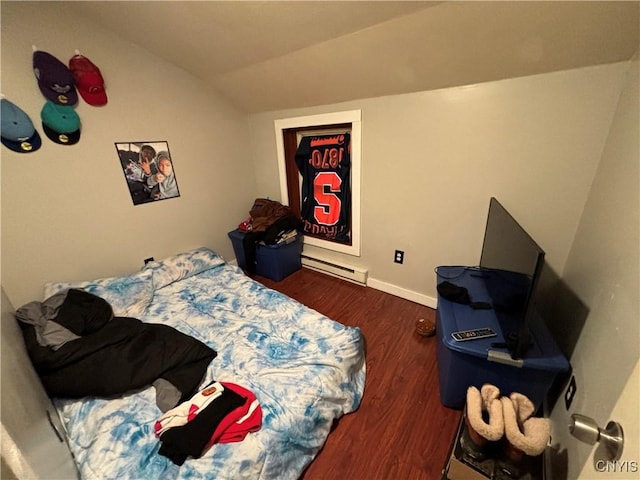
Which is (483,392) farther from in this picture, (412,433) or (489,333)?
(412,433)

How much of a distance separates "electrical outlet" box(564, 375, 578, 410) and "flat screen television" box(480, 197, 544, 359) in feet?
0.62

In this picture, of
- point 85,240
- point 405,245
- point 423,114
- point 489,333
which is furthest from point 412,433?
point 85,240

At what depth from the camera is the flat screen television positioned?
2.98ft

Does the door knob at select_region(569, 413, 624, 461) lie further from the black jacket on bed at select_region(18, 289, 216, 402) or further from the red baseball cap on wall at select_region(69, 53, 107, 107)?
the red baseball cap on wall at select_region(69, 53, 107, 107)

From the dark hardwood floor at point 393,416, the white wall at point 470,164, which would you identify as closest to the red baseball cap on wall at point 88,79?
the white wall at point 470,164

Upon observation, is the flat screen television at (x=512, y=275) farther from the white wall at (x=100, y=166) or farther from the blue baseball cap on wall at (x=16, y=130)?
the blue baseball cap on wall at (x=16, y=130)

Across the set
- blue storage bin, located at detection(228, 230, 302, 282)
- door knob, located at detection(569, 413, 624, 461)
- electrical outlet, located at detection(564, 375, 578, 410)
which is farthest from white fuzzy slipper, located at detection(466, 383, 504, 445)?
blue storage bin, located at detection(228, 230, 302, 282)

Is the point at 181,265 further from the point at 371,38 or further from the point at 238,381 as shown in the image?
the point at 371,38

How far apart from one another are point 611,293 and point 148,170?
2869 mm

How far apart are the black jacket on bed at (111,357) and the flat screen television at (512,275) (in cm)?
147

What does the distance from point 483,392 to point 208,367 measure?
131 cm

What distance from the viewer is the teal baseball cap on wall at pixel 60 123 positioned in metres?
1.56

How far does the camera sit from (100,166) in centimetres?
184

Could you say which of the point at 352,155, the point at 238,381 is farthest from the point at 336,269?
the point at 238,381
